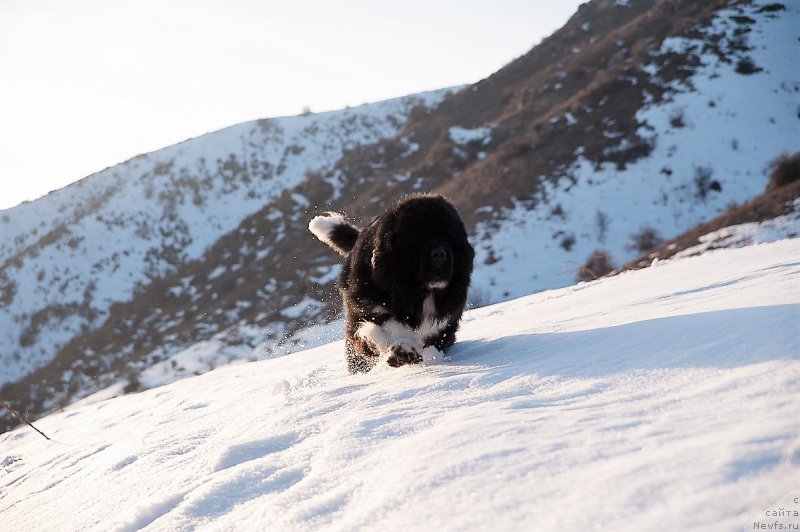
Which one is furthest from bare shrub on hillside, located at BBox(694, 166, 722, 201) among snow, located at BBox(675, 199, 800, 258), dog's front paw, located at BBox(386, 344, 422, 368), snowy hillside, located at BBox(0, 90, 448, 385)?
snowy hillside, located at BBox(0, 90, 448, 385)

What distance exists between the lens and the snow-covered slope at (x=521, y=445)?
3.40 feet

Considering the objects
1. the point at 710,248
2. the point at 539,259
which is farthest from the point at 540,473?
the point at 539,259

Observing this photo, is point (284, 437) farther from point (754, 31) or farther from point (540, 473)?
point (754, 31)

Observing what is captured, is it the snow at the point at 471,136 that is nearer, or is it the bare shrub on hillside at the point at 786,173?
the bare shrub on hillside at the point at 786,173

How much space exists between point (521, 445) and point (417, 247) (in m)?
2.31

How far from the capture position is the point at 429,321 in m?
3.73

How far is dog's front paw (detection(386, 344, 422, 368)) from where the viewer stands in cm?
349

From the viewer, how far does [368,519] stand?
49.0 inches

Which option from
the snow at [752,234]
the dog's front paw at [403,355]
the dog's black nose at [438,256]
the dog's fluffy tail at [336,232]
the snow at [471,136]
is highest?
the snow at [471,136]

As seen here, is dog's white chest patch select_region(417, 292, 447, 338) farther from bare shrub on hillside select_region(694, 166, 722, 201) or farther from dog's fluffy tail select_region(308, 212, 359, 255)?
bare shrub on hillside select_region(694, 166, 722, 201)

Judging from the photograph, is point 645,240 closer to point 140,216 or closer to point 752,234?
point 752,234

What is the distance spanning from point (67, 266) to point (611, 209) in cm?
3063

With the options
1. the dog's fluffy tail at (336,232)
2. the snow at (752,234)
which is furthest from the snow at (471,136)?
the dog's fluffy tail at (336,232)

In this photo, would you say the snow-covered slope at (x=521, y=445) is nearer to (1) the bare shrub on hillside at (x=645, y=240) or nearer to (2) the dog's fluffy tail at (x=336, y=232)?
(2) the dog's fluffy tail at (x=336, y=232)
